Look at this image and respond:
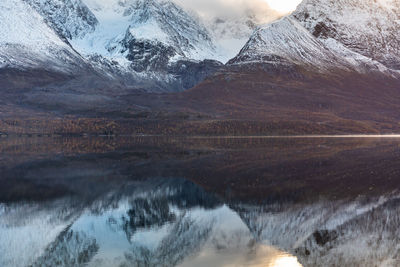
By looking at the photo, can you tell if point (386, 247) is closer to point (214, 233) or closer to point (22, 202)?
point (214, 233)

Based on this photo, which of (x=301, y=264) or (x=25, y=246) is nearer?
(x=301, y=264)

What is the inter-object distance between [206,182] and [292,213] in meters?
17.9

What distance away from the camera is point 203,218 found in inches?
1388

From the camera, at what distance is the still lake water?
87.8ft

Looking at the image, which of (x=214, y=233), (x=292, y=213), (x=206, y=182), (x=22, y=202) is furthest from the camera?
(x=206, y=182)

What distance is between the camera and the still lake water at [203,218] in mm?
26750

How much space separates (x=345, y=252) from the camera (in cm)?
2717

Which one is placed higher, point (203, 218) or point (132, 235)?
point (203, 218)

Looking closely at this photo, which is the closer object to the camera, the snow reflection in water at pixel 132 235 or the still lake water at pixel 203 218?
the snow reflection in water at pixel 132 235

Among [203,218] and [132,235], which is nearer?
[132,235]

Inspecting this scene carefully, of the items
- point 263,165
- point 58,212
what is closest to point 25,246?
point 58,212

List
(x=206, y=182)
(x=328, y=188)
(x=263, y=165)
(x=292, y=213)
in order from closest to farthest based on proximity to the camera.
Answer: (x=292, y=213) → (x=328, y=188) → (x=206, y=182) → (x=263, y=165)

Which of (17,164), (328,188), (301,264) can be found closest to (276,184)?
→ (328,188)

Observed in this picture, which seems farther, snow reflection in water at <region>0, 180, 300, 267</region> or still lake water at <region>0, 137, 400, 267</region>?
still lake water at <region>0, 137, 400, 267</region>
